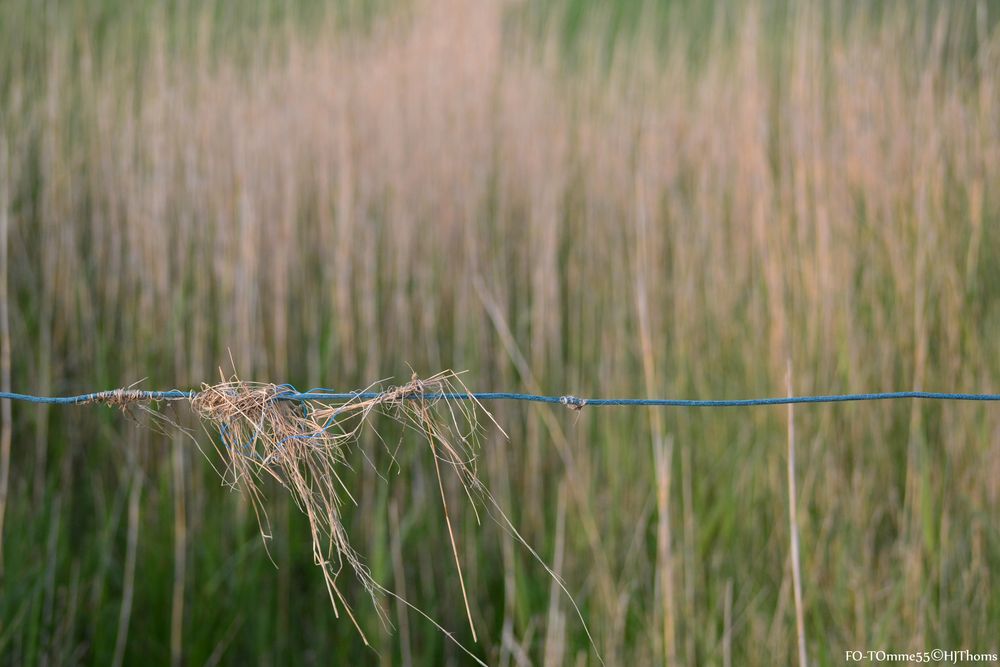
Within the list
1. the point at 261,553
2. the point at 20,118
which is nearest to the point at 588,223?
the point at 261,553

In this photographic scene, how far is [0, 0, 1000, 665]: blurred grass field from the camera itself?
184 cm

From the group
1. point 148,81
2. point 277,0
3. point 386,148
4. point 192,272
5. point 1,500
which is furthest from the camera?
point 277,0

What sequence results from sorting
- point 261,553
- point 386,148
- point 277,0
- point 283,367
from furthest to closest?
point 277,0 < point 386,148 < point 283,367 < point 261,553

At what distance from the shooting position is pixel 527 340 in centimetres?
259

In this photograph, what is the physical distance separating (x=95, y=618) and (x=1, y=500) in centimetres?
30

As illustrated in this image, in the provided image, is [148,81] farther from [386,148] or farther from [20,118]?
[386,148]

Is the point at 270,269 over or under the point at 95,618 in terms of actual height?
over

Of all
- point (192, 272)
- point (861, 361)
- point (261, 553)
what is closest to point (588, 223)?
point (861, 361)

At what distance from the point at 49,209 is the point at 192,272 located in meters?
0.47

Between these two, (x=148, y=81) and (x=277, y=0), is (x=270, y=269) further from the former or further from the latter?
(x=277, y=0)

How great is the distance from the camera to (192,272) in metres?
2.55

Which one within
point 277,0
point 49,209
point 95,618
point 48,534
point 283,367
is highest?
point 277,0

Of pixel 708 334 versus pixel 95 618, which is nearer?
pixel 95 618

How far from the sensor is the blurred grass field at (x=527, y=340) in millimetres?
1840
